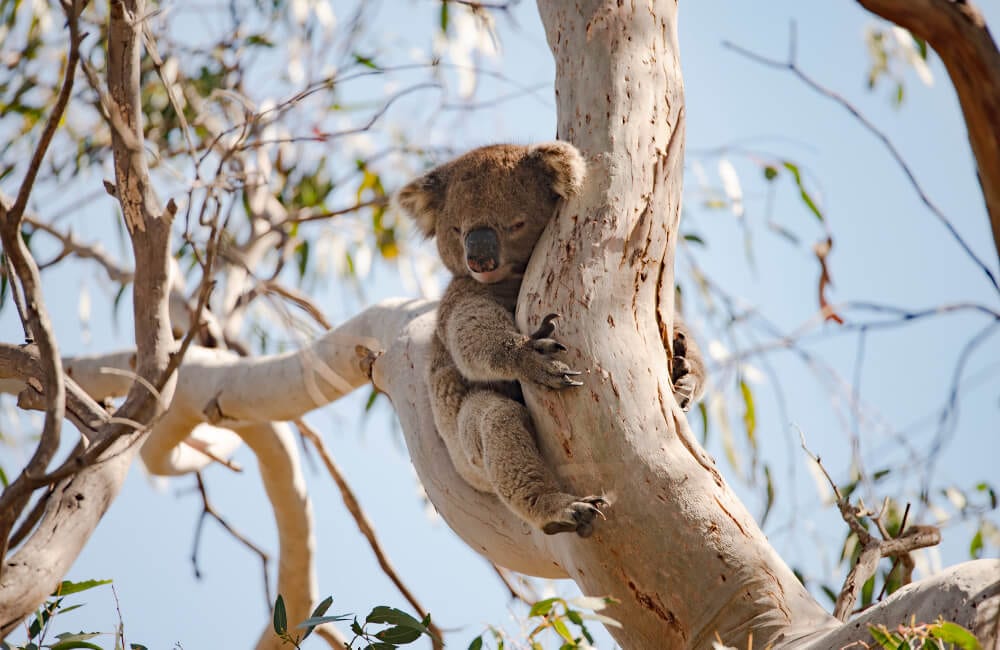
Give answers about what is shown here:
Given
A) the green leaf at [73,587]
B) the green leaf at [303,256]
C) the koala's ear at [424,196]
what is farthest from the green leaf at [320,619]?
the green leaf at [303,256]

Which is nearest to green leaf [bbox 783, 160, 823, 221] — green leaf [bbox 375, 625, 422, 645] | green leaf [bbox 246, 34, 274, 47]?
green leaf [bbox 375, 625, 422, 645]

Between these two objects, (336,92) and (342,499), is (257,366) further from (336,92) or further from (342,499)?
(336,92)

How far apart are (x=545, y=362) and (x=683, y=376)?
23.5 inches

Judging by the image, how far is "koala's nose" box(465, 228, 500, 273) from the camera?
2438 millimetres

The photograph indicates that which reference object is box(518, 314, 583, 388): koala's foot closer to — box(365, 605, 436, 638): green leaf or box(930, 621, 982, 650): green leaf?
box(365, 605, 436, 638): green leaf

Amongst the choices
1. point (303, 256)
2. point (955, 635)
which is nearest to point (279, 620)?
point (955, 635)

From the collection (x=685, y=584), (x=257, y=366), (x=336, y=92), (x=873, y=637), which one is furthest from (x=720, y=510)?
(x=336, y=92)

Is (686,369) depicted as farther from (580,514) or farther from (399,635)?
(399,635)

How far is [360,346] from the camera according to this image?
309cm

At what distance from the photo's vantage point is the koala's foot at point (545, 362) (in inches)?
72.1

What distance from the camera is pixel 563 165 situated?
82.9 inches

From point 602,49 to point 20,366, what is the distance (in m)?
1.53

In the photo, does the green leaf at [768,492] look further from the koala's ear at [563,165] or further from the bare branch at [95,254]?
the bare branch at [95,254]

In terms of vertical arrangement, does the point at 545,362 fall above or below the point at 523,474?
above
